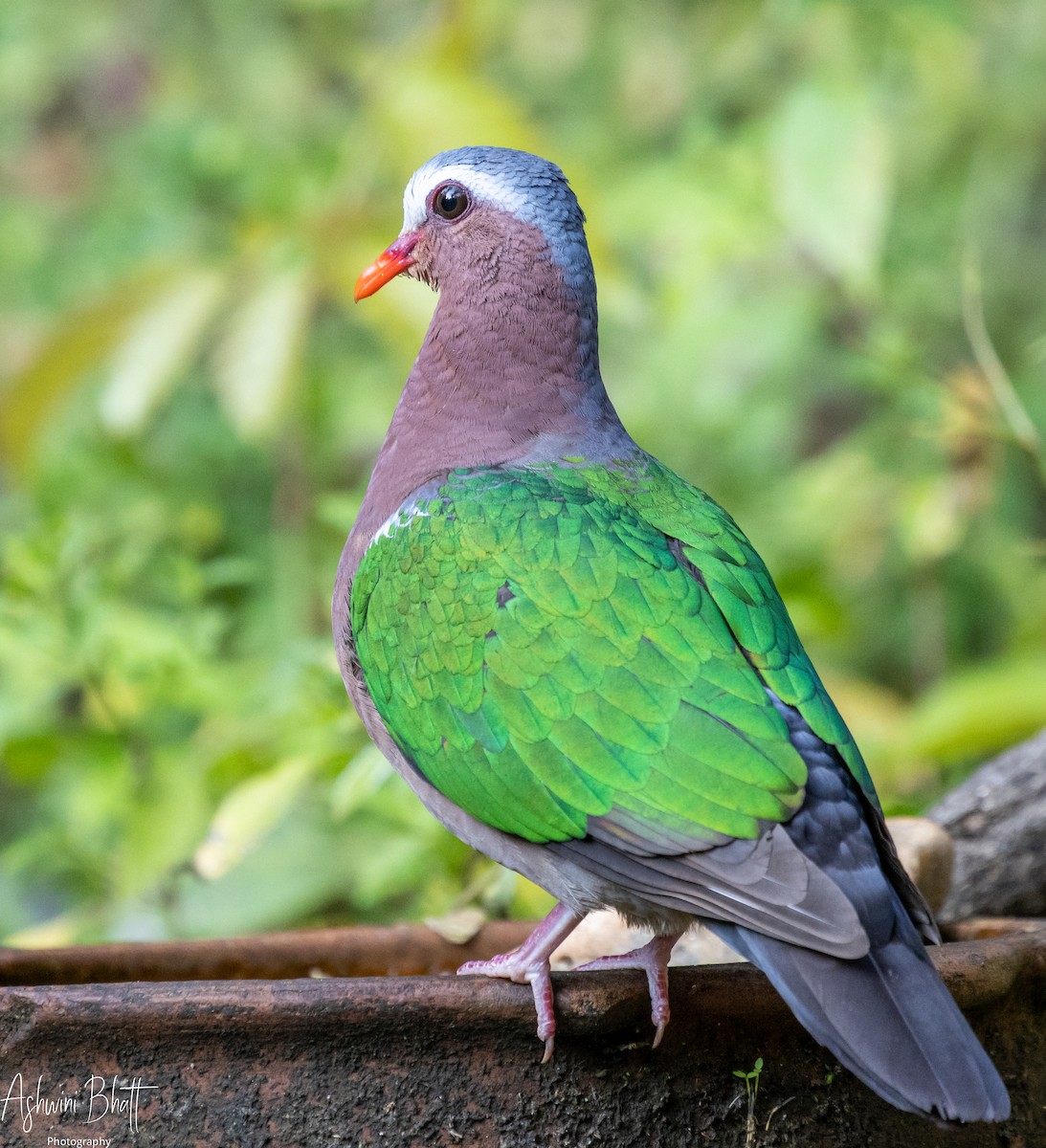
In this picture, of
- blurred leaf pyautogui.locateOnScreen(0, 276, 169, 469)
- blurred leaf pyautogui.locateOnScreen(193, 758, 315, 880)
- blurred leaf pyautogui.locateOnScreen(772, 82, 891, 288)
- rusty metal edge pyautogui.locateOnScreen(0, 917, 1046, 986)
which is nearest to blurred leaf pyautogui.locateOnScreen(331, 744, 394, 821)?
blurred leaf pyautogui.locateOnScreen(193, 758, 315, 880)

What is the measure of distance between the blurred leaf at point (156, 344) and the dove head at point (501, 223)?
1.69m

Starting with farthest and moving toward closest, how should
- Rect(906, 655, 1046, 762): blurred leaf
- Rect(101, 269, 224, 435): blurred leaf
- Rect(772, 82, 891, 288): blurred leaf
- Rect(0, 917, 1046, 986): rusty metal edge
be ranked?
1. Rect(101, 269, 224, 435): blurred leaf
2. Rect(772, 82, 891, 288): blurred leaf
3. Rect(906, 655, 1046, 762): blurred leaf
4. Rect(0, 917, 1046, 986): rusty metal edge

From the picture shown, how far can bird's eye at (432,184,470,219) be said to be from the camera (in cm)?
251

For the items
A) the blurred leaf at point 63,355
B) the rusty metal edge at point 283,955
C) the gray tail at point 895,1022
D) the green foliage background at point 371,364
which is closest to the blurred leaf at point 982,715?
the green foliage background at point 371,364

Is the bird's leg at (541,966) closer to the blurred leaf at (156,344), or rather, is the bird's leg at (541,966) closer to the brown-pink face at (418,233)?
the brown-pink face at (418,233)

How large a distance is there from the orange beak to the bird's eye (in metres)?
0.08

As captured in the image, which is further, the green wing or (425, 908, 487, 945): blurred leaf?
(425, 908, 487, 945): blurred leaf

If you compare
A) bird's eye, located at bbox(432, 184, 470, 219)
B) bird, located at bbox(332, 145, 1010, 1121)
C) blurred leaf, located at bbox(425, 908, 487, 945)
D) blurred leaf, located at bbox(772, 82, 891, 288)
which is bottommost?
blurred leaf, located at bbox(425, 908, 487, 945)

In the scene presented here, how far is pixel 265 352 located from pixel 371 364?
1.96m

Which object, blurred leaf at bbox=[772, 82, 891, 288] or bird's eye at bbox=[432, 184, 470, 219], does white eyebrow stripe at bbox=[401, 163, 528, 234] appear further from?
blurred leaf at bbox=[772, 82, 891, 288]

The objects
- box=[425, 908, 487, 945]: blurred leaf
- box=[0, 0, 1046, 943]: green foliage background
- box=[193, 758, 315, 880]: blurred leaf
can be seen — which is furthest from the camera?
box=[0, 0, 1046, 943]: green foliage background

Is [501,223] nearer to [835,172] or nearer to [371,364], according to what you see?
[835,172]

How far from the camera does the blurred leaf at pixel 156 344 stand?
157 inches

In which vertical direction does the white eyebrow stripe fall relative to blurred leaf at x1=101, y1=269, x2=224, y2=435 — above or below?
above
